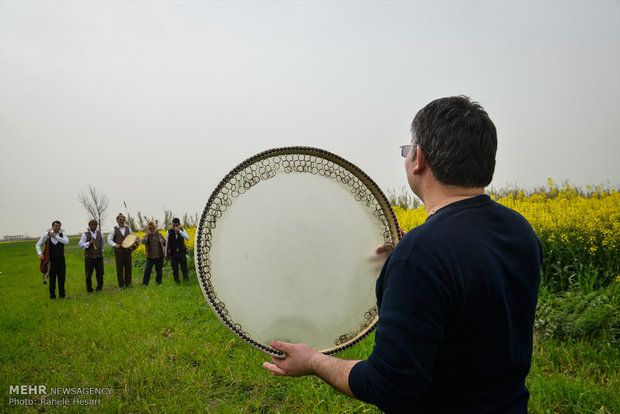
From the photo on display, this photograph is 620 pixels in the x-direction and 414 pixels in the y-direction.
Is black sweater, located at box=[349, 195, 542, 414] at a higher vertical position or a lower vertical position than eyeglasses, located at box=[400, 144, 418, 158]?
lower

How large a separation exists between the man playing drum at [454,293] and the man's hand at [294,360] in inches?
5.0

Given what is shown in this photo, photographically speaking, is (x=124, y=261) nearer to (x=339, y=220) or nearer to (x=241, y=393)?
(x=241, y=393)

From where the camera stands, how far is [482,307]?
1179 mm

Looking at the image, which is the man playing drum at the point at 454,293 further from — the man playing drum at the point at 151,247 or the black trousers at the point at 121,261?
the black trousers at the point at 121,261

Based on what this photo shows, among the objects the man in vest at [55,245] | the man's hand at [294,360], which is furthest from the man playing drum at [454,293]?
the man in vest at [55,245]

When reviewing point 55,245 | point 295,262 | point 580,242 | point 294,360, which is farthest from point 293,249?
point 55,245

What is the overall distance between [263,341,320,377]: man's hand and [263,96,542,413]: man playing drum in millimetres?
126

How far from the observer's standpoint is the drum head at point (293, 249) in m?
1.79

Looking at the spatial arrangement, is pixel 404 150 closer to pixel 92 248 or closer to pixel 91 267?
pixel 92 248

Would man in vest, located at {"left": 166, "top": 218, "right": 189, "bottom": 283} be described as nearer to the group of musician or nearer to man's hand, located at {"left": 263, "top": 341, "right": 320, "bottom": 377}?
the group of musician

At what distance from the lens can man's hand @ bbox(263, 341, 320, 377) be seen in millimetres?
1549

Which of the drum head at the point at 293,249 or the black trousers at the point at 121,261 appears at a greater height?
the drum head at the point at 293,249

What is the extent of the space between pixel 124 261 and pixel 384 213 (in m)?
11.9

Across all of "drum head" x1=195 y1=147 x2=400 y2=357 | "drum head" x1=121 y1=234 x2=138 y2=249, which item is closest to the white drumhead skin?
"drum head" x1=195 y1=147 x2=400 y2=357
